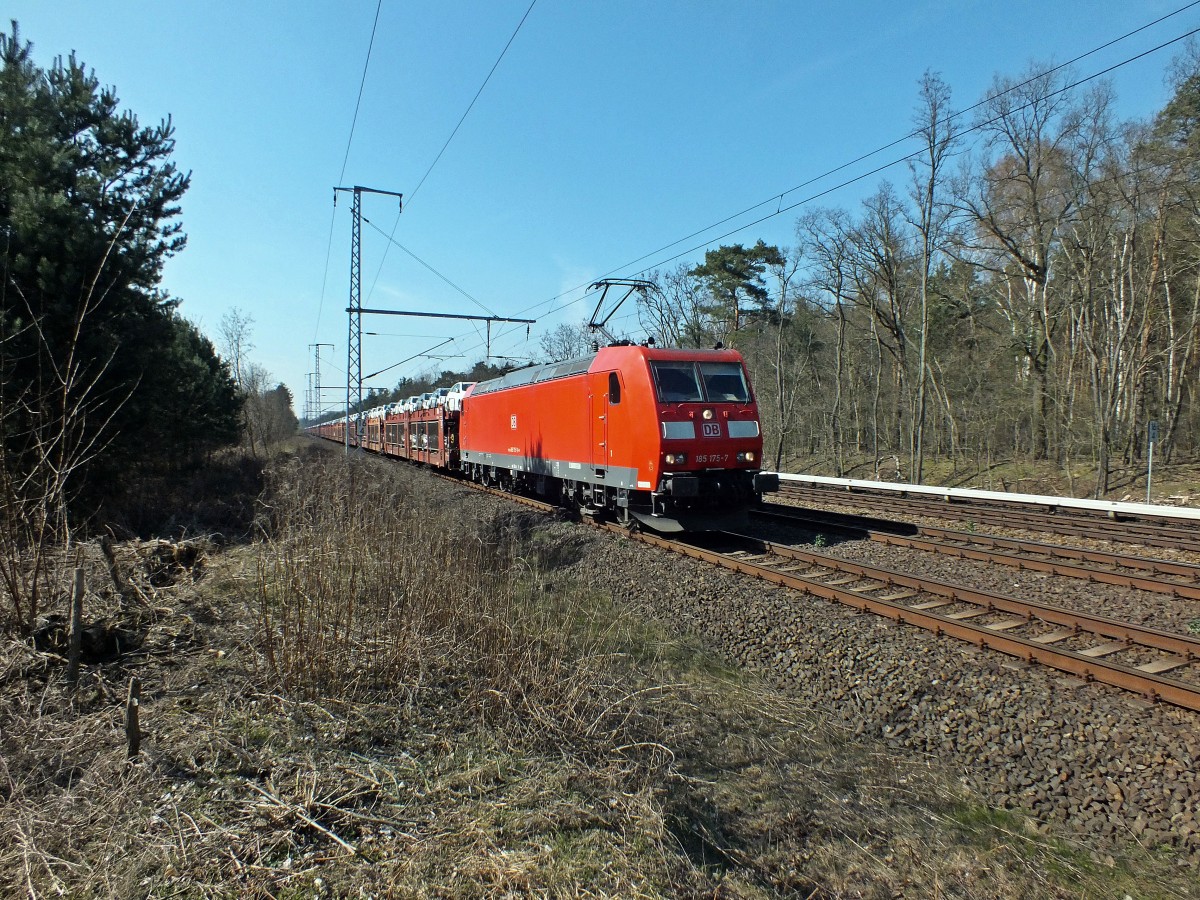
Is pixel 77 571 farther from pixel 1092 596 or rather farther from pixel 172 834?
pixel 1092 596

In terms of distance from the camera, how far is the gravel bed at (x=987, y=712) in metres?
3.88

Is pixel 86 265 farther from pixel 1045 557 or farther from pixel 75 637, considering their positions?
pixel 1045 557

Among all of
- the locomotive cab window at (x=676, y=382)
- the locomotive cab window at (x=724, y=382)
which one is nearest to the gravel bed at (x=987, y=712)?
the locomotive cab window at (x=676, y=382)

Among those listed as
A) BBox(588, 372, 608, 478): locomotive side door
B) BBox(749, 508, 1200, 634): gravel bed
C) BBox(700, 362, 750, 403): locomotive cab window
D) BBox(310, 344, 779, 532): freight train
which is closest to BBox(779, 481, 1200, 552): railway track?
BBox(749, 508, 1200, 634): gravel bed

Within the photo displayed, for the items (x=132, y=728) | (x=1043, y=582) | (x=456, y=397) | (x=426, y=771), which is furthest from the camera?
(x=456, y=397)

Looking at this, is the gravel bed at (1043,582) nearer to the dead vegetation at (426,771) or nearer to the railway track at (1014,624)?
the railway track at (1014,624)

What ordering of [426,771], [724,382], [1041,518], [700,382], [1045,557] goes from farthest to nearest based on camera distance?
[1041,518], [724,382], [700,382], [1045,557], [426,771]

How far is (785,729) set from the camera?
4793 mm

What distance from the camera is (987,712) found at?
4934 mm

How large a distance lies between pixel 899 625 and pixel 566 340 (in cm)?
4075

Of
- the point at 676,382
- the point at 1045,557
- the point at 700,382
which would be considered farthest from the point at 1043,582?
the point at 676,382

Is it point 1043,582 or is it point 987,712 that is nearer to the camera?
point 987,712

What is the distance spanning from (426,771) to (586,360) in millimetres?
10140

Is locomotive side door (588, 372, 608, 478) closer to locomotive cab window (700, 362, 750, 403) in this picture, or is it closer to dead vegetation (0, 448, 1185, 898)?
locomotive cab window (700, 362, 750, 403)
